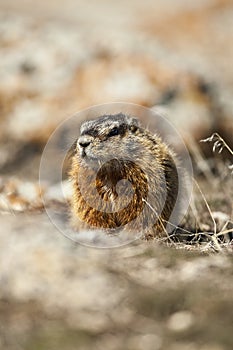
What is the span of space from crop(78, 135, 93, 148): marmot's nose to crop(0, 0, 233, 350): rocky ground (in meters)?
0.63

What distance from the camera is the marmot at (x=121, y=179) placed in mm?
5867

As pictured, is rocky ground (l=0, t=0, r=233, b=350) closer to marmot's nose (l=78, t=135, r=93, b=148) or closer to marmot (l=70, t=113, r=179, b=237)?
marmot (l=70, t=113, r=179, b=237)

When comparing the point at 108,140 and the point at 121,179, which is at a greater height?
the point at 108,140

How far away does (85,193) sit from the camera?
6.11m

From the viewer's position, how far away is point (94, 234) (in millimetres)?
5859

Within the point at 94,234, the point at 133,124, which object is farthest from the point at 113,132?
the point at 94,234

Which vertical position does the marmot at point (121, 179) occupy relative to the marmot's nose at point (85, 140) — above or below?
below

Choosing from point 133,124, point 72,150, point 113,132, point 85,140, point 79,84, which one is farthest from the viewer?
point 79,84

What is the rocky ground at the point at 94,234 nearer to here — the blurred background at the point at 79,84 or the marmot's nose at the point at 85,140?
the blurred background at the point at 79,84

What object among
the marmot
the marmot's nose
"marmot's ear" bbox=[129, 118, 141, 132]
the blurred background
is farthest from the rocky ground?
"marmot's ear" bbox=[129, 118, 141, 132]

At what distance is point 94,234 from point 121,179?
0.47 metres

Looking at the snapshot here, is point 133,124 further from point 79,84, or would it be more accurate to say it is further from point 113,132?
point 79,84

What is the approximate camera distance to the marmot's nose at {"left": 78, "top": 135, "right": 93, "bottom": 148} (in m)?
5.78

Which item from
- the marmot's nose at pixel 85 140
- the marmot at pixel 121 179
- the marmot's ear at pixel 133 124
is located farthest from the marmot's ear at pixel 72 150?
the marmot's ear at pixel 133 124
